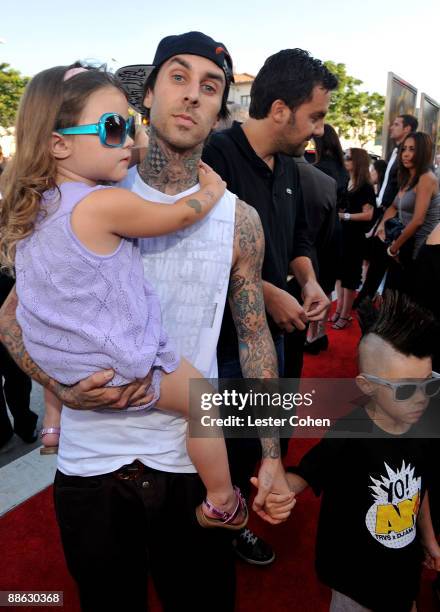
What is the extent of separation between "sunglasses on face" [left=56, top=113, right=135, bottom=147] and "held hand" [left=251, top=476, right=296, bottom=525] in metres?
1.11

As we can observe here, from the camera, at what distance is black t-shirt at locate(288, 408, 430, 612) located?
165 cm

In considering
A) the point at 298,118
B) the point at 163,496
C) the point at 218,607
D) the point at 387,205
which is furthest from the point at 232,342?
the point at 387,205

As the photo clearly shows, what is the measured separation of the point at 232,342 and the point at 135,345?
0.67 metres

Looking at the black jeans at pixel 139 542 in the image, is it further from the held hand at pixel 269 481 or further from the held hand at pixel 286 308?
the held hand at pixel 286 308

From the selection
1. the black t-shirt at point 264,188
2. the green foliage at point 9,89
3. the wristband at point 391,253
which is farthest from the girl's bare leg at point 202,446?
the green foliage at point 9,89

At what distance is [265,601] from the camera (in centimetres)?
231

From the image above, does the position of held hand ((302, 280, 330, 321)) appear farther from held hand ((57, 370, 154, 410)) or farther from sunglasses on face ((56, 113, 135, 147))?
sunglasses on face ((56, 113, 135, 147))

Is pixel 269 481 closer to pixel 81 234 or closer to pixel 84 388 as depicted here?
pixel 84 388

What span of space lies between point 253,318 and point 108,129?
76cm

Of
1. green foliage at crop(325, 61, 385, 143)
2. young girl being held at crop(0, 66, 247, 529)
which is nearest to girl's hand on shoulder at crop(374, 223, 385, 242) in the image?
young girl being held at crop(0, 66, 247, 529)

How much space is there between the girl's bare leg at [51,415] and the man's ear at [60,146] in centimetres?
89

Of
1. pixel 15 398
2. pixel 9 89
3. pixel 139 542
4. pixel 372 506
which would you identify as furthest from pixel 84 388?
pixel 9 89

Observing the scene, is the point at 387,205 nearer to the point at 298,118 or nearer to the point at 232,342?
the point at 298,118

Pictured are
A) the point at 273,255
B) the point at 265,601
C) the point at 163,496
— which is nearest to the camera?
the point at 163,496
